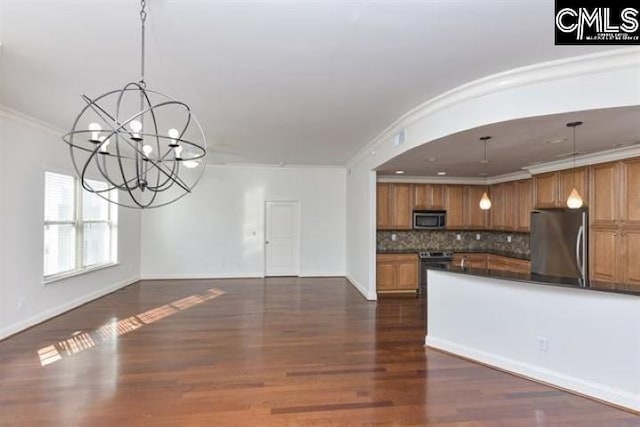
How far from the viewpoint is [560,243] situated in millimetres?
4645

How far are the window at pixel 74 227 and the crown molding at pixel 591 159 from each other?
7.63 m

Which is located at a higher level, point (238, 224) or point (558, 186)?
point (558, 186)

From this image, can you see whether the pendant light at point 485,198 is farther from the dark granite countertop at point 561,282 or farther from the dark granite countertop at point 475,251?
the dark granite countertop at point 475,251

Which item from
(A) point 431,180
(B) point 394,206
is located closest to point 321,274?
(B) point 394,206

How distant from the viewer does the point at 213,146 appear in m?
5.81

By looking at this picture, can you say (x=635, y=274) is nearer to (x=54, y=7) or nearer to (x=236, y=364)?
(x=236, y=364)

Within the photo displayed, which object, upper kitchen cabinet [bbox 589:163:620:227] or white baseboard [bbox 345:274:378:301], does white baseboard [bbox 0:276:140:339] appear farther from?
upper kitchen cabinet [bbox 589:163:620:227]

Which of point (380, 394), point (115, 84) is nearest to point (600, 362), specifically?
point (380, 394)

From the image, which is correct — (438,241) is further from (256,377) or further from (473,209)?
(256,377)

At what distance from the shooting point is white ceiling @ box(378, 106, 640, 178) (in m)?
2.85

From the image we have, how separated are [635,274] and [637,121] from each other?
2087 millimetres

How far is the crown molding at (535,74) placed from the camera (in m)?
2.41

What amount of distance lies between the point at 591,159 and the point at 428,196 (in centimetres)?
284

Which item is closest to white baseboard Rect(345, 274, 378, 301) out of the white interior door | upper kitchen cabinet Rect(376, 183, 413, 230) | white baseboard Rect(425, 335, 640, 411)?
upper kitchen cabinet Rect(376, 183, 413, 230)
